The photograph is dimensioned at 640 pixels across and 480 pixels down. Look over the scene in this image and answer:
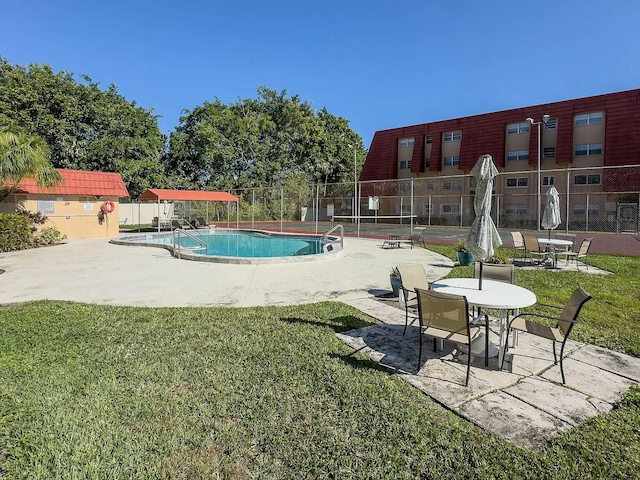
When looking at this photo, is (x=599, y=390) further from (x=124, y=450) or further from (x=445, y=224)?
(x=445, y=224)

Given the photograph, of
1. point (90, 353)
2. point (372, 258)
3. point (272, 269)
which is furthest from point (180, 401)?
point (372, 258)

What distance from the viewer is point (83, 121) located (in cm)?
2741

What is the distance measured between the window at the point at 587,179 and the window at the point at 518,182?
3028 millimetres

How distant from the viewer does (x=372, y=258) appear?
38.8 ft

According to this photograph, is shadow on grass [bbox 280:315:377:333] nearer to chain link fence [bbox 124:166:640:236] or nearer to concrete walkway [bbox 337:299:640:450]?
concrete walkway [bbox 337:299:640:450]

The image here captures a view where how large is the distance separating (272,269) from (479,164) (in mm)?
6626

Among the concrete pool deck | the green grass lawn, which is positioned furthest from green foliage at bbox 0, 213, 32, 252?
the green grass lawn

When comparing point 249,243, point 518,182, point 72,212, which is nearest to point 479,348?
point 249,243

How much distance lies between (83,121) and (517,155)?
33.6 metres

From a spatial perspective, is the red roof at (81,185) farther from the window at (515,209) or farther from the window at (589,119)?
the window at (589,119)

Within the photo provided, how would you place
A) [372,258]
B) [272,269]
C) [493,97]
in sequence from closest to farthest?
1. [272,269]
2. [372,258]
3. [493,97]

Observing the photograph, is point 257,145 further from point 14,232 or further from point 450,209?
point 14,232

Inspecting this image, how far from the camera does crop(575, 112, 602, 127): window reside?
2472 cm

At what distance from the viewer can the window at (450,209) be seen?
2931cm
